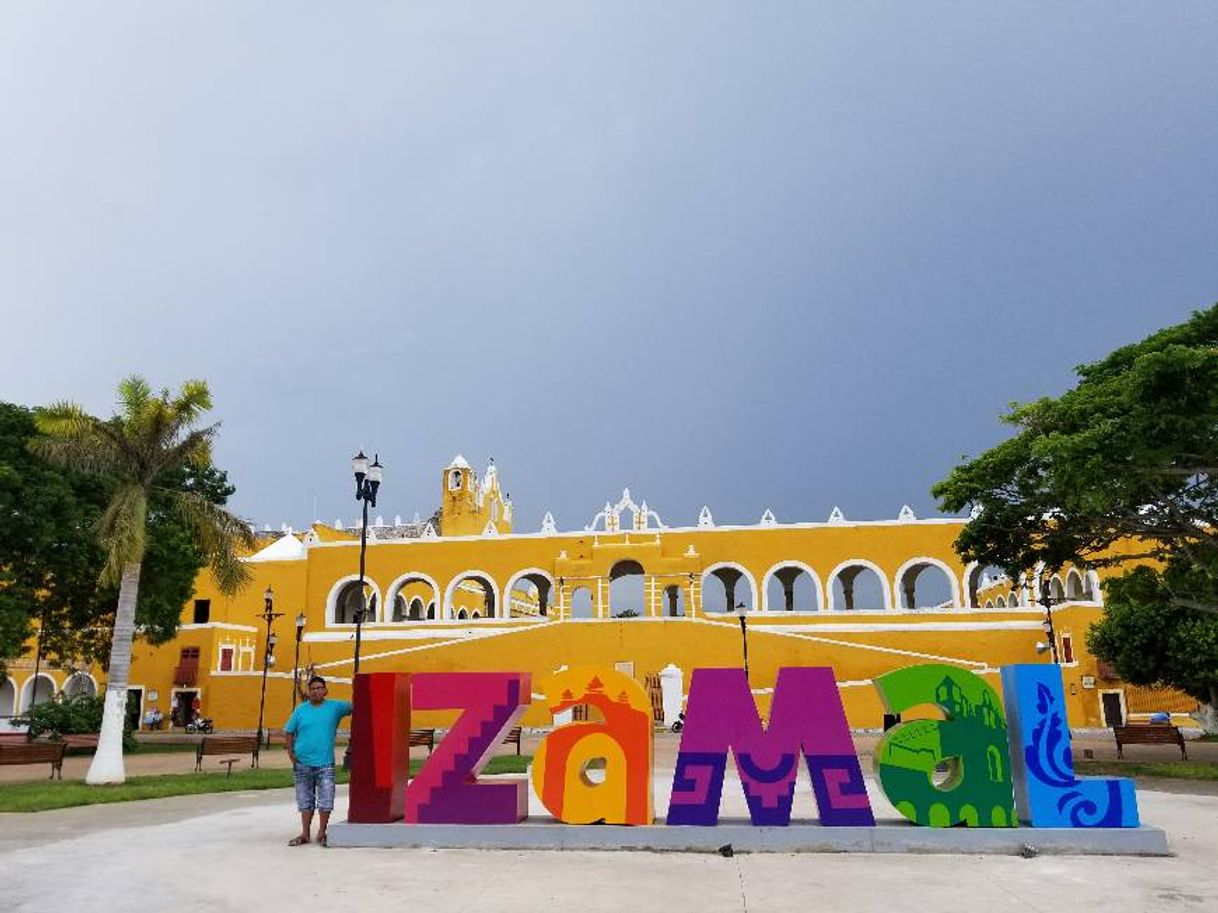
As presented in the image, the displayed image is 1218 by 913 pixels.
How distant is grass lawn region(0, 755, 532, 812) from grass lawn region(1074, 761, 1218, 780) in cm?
871

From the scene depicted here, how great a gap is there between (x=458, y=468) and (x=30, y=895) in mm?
39163

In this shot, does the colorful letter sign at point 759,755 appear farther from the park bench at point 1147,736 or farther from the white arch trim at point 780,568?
the white arch trim at point 780,568

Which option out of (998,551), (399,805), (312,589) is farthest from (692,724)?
(312,589)

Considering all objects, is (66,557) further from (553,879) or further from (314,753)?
(553,879)

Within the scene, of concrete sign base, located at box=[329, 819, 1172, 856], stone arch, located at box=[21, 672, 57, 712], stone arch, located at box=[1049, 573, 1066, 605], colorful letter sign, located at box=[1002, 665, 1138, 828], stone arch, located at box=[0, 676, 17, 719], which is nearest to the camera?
concrete sign base, located at box=[329, 819, 1172, 856]

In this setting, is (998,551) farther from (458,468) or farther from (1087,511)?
(458,468)

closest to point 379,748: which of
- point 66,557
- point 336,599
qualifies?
point 66,557

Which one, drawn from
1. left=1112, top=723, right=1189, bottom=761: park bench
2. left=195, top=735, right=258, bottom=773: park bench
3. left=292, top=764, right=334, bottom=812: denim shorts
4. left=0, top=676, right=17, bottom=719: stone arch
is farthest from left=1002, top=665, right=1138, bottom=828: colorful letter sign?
left=0, top=676, right=17, bottom=719: stone arch

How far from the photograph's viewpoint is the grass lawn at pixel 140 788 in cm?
1063

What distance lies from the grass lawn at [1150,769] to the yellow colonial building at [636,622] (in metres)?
11.0

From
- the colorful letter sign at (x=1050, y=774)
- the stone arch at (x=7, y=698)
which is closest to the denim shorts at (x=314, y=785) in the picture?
the colorful letter sign at (x=1050, y=774)

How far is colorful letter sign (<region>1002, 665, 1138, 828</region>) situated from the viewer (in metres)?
6.95

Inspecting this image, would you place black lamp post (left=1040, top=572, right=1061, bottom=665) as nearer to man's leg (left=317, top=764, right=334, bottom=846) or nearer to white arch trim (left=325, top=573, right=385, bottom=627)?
man's leg (left=317, top=764, right=334, bottom=846)

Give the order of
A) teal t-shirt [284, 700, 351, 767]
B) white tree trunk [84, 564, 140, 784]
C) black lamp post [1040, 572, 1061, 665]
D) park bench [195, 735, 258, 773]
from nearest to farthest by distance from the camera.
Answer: teal t-shirt [284, 700, 351, 767]
white tree trunk [84, 564, 140, 784]
park bench [195, 735, 258, 773]
black lamp post [1040, 572, 1061, 665]
